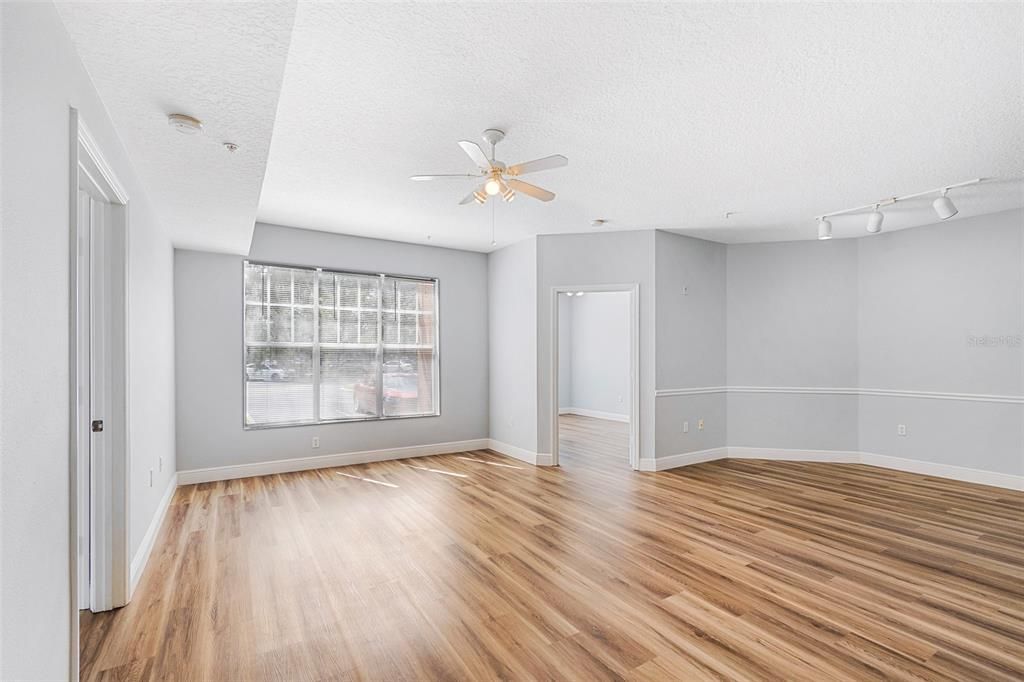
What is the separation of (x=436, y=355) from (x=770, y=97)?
4766 millimetres

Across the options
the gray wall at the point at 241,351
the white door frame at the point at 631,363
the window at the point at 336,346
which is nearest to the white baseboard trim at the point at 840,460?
the white door frame at the point at 631,363

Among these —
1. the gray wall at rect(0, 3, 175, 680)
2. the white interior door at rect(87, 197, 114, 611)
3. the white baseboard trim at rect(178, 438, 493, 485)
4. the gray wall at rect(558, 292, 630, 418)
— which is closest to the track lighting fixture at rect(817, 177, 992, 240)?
the gray wall at rect(558, 292, 630, 418)

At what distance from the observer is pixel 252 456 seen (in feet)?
17.1

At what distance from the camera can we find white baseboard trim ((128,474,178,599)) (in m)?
2.77

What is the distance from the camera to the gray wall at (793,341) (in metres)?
5.94

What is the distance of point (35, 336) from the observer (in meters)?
1.37

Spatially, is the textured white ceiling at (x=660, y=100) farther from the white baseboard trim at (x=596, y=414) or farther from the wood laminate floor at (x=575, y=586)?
the white baseboard trim at (x=596, y=414)

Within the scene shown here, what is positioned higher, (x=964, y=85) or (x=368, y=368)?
(x=964, y=85)

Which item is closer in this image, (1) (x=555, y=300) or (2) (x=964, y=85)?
(2) (x=964, y=85)

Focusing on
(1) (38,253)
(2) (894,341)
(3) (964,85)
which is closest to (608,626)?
(1) (38,253)

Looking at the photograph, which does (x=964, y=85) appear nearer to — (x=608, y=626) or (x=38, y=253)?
(x=608, y=626)

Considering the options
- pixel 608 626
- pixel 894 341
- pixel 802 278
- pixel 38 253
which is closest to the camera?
pixel 38 253

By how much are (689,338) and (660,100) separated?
→ 3.74m

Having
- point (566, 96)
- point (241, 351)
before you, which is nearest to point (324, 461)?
point (241, 351)
